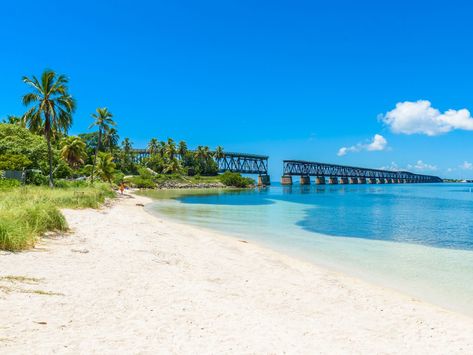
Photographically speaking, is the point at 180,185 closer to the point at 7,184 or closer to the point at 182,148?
the point at 182,148

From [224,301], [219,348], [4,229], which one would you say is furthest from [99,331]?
[4,229]

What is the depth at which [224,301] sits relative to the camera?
8781mm

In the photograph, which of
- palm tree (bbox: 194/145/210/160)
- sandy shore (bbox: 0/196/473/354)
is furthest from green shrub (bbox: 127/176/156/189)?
sandy shore (bbox: 0/196/473/354)

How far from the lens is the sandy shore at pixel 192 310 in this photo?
6.01 m

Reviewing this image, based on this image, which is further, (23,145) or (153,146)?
(153,146)

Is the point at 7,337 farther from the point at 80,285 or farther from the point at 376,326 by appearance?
the point at 376,326

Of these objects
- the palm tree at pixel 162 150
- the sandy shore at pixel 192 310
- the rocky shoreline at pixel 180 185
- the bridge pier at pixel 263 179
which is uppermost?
the palm tree at pixel 162 150

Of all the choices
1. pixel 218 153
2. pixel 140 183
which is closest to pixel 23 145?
pixel 140 183

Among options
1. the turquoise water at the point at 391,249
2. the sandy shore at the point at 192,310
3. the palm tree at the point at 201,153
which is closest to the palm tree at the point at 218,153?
the palm tree at the point at 201,153

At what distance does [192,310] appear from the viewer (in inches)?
305

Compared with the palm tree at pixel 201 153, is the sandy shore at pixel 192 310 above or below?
below

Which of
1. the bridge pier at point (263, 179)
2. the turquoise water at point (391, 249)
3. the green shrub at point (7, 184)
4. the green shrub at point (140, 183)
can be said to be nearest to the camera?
the turquoise water at point (391, 249)

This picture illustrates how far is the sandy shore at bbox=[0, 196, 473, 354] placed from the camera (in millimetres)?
6008

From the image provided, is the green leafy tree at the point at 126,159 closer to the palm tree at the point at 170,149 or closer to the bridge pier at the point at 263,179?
the palm tree at the point at 170,149
